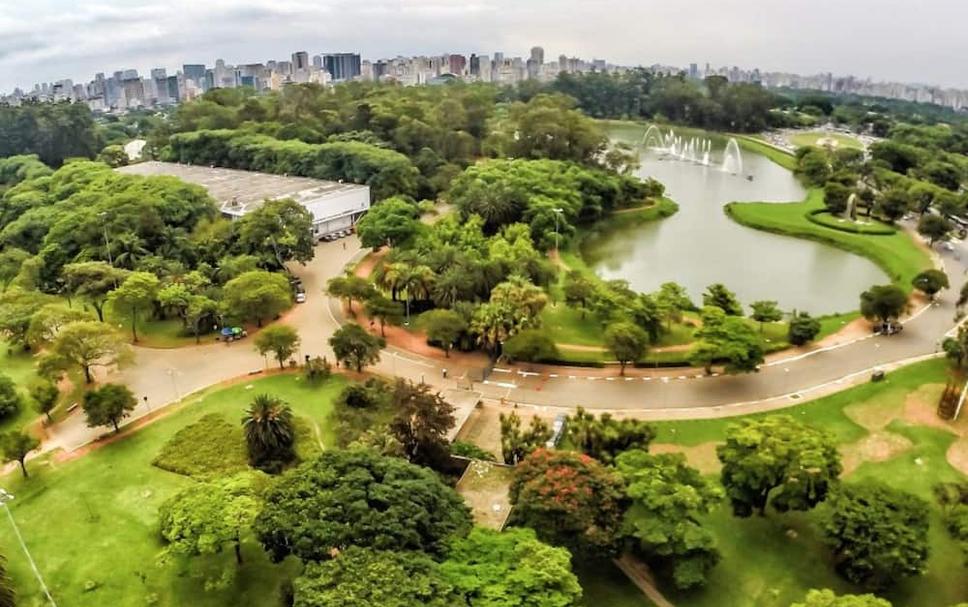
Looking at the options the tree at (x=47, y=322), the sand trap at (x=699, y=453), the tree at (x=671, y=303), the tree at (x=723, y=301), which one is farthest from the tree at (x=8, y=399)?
the tree at (x=723, y=301)

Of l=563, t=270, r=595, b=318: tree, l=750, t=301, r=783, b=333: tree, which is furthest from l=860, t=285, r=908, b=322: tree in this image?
l=563, t=270, r=595, b=318: tree

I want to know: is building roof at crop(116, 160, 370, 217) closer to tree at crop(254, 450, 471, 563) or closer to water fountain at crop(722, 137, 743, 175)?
tree at crop(254, 450, 471, 563)

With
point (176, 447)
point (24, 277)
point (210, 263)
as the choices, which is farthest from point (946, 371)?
point (24, 277)

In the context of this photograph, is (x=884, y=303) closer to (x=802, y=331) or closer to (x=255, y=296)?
(x=802, y=331)

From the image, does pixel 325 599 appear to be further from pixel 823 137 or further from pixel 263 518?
pixel 823 137

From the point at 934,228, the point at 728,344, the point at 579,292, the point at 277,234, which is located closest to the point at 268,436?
the point at 579,292

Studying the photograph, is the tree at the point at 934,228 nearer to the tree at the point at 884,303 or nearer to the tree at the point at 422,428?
the tree at the point at 884,303
